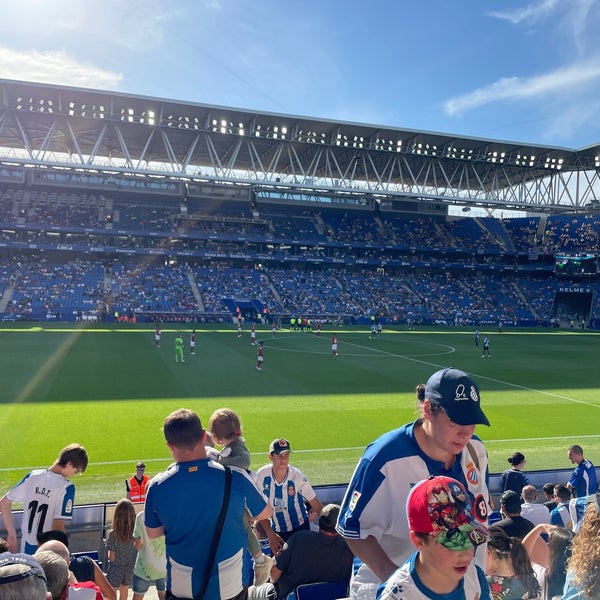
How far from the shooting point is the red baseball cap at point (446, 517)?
2.20 m

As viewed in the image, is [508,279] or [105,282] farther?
[508,279]

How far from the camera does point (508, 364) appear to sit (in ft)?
97.8

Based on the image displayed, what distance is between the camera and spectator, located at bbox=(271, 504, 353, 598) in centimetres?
440

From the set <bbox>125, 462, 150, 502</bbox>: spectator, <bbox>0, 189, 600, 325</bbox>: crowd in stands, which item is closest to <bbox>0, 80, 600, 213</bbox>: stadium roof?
<bbox>0, 189, 600, 325</bbox>: crowd in stands

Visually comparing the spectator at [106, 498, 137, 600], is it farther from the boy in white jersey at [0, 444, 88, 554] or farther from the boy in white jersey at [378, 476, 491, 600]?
the boy in white jersey at [378, 476, 491, 600]

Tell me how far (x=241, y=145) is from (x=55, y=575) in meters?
52.7

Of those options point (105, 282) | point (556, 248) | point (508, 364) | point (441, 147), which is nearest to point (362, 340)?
point (508, 364)

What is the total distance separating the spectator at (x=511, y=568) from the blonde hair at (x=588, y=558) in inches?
67.9

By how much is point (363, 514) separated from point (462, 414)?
32.4 inches

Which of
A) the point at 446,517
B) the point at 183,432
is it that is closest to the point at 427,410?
the point at 446,517

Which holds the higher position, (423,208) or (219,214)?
(423,208)

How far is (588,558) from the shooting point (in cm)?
260

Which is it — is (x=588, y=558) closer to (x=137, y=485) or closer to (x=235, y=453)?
(x=235, y=453)

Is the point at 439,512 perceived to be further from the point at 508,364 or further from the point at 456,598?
the point at 508,364
